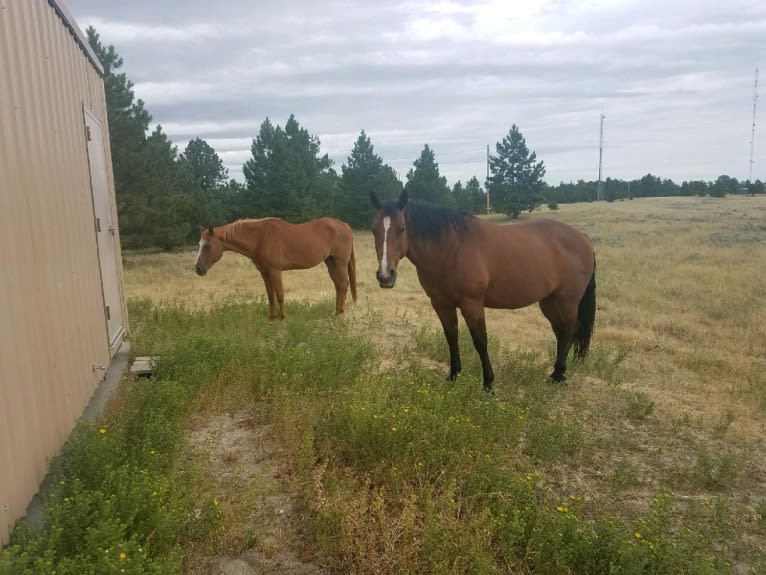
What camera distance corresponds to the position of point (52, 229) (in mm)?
3723

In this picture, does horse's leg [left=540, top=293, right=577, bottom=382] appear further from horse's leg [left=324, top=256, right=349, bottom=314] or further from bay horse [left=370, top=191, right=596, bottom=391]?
horse's leg [left=324, top=256, right=349, bottom=314]

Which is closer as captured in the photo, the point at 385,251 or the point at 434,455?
the point at 434,455

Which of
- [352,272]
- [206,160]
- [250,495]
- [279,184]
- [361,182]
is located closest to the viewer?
[250,495]

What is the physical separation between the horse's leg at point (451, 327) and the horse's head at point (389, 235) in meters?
0.75

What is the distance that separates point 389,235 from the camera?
482 centimetres

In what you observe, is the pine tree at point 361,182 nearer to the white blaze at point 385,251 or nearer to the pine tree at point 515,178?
the pine tree at point 515,178

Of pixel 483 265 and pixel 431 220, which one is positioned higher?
pixel 431 220

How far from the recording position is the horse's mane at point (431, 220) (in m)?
5.13

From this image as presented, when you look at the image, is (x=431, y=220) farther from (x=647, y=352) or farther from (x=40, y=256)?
(x=647, y=352)

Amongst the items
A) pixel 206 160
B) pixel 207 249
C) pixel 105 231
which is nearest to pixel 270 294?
pixel 207 249

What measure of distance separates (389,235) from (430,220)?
0.58 m

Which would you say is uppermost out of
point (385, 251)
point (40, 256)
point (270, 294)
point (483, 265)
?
point (40, 256)

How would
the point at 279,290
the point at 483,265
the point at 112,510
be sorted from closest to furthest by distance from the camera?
the point at 112,510
the point at 483,265
the point at 279,290

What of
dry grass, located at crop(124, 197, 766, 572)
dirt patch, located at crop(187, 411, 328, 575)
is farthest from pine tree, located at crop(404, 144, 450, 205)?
dirt patch, located at crop(187, 411, 328, 575)
